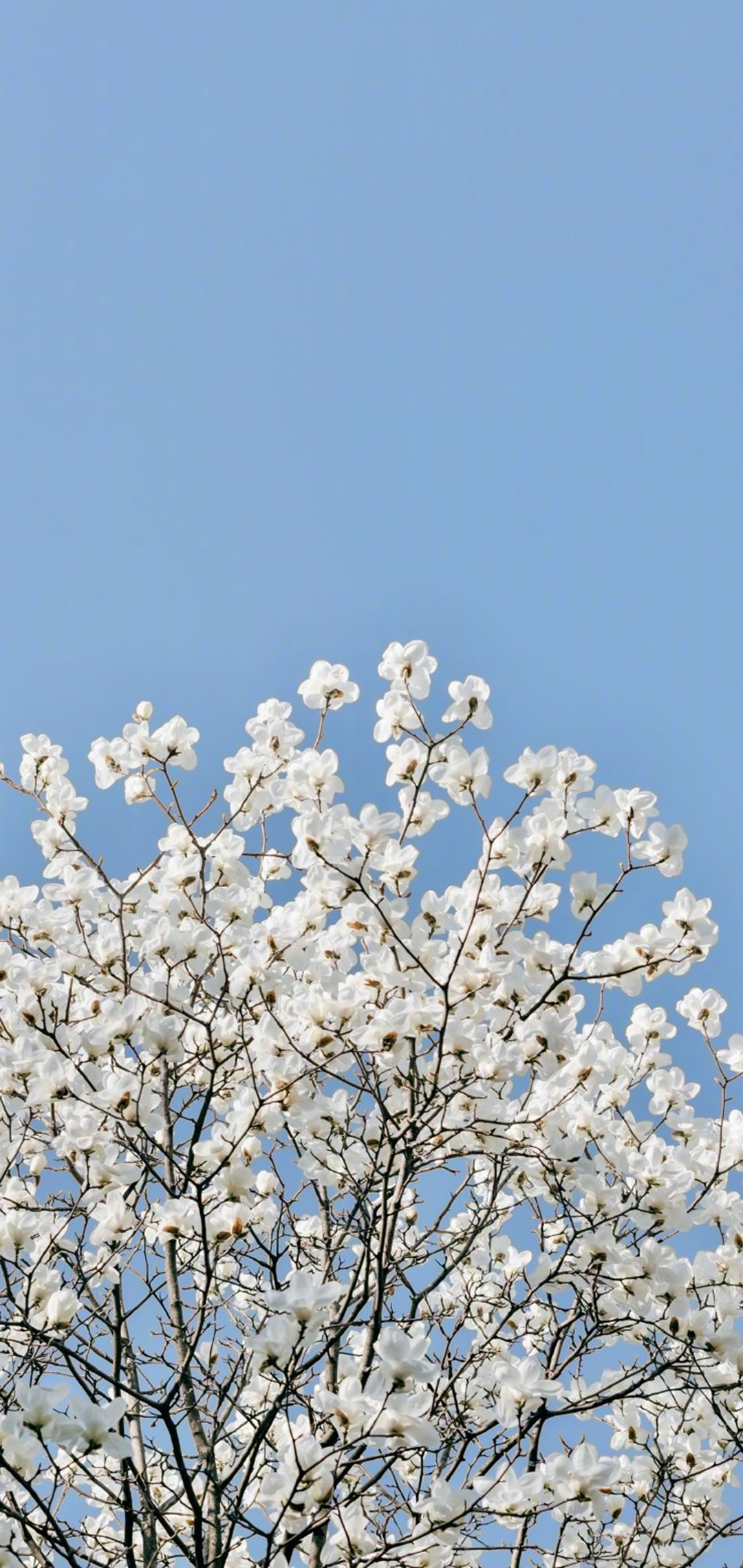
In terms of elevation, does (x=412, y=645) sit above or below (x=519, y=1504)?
above

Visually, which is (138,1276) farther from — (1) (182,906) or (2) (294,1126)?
(1) (182,906)

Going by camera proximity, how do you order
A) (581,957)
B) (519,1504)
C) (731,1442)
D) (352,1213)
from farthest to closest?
1. (731,1442)
2. (352,1213)
3. (581,957)
4. (519,1504)

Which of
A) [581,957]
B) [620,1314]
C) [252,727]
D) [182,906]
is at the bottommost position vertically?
[620,1314]

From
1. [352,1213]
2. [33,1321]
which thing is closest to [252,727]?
[352,1213]

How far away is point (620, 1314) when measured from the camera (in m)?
3.35

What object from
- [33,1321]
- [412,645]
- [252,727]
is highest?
[252,727]

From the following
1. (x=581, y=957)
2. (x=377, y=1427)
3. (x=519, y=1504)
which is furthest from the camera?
(x=581, y=957)

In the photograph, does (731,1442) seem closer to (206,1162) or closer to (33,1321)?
(206,1162)

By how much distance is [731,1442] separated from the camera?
13.8ft

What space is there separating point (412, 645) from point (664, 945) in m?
1.03

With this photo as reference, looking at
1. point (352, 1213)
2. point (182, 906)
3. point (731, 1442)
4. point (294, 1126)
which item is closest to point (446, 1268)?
point (352, 1213)

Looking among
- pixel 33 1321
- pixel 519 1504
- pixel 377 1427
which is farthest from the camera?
pixel 33 1321

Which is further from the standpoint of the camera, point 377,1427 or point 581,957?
point 581,957

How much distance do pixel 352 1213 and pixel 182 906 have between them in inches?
40.9
